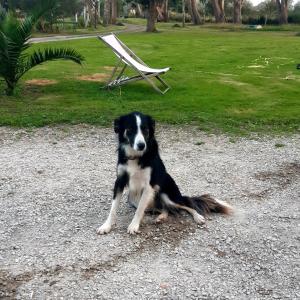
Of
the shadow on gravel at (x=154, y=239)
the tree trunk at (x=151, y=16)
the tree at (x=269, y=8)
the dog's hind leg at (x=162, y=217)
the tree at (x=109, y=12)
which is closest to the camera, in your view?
the shadow on gravel at (x=154, y=239)

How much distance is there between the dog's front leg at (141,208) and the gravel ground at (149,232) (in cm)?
10

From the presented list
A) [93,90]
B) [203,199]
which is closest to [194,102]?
[93,90]

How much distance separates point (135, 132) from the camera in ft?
15.9

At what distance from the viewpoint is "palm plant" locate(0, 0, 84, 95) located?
11555 millimetres

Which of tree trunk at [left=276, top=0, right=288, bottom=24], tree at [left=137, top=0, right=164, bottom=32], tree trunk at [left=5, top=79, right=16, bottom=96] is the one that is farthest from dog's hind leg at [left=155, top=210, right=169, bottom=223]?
tree trunk at [left=276, top=0, right=288, bottom=24]

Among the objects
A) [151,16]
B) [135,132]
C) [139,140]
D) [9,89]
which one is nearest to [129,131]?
[135,132]

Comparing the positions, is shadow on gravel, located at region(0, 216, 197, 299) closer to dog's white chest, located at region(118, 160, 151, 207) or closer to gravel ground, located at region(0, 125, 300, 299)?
gravel ground, located at region(0, 125, 300, 299)

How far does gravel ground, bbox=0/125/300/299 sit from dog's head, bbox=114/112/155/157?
2.93 feet

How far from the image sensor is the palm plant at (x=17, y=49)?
37.9 ft

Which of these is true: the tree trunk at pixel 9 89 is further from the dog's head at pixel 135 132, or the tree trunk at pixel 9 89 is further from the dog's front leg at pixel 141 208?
the dog's front leg at pixel 141 208

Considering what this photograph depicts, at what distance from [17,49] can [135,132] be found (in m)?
7.81

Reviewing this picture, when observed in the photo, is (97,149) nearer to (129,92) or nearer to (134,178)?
(134,178)

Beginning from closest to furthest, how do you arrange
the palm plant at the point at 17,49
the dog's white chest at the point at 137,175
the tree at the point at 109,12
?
the dog's white chest at the point at 137,175
the palm plant at the point at 17,49
the tree at the point at 109,12

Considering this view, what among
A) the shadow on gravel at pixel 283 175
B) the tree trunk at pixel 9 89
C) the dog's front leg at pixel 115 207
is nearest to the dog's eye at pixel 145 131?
the dog's front leg at pixel 115 207
